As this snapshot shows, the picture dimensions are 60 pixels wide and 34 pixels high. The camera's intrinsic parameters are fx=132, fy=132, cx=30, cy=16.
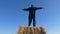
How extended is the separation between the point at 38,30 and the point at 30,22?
2.20 m

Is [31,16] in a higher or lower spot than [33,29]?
higher

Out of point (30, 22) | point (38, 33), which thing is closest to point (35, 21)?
point (30, 22)

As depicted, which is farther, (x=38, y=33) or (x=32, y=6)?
(x=32, y=6)

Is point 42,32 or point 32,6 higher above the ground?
point 32,6

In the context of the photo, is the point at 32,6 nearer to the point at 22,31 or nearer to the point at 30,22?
the point at 30,22

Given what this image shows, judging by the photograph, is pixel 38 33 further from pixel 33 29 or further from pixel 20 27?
pixel 20 27

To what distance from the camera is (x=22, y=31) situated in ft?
60.3

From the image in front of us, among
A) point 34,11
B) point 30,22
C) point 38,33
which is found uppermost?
point 34,11

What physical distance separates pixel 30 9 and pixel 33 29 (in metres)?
3.34

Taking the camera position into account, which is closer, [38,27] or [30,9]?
[38,27]

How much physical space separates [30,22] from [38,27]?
69.5 inches

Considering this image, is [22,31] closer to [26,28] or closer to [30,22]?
[26,28]

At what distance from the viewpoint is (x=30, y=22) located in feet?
65.9

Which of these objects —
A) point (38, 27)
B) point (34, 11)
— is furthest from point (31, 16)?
point (38, 27)
